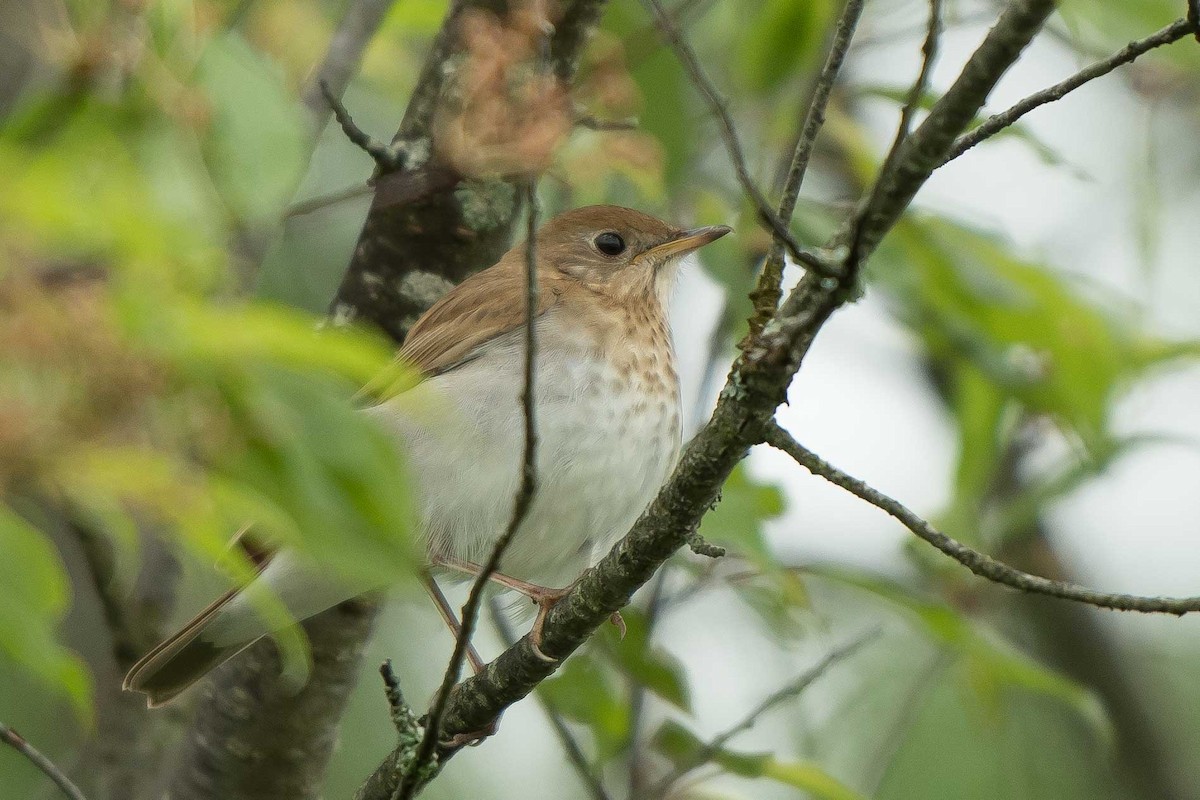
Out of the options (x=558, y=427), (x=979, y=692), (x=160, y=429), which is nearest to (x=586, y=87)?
(x=558, y=427)

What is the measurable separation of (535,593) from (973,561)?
1.43 m

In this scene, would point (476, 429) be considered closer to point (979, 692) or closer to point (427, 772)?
point (427, 772)

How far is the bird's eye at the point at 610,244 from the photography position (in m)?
5.30

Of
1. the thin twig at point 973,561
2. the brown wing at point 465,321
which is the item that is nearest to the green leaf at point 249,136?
the thin twig at point 973,561

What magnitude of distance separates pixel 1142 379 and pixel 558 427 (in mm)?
2152

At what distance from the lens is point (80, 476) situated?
2.62 m

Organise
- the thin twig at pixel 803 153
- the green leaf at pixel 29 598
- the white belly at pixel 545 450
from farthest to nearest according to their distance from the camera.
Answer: the white belly at pixel 545 450, the green leaf at pixel 29 598, the thin twig at pixel 803 153

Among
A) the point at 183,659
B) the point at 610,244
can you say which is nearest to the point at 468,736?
the point at 183,659

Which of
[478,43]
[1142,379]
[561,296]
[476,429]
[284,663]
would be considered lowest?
[284,663]

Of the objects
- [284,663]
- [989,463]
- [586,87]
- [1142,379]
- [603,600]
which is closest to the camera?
[603,600]

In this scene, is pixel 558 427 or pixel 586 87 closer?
pixel 586 87

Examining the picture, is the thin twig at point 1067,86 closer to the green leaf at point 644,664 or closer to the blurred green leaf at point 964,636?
the blurred green leaf at point 964,636

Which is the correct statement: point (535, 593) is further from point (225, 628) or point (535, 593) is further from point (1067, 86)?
point (1067, 86)

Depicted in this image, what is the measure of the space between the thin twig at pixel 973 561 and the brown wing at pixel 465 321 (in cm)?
202
